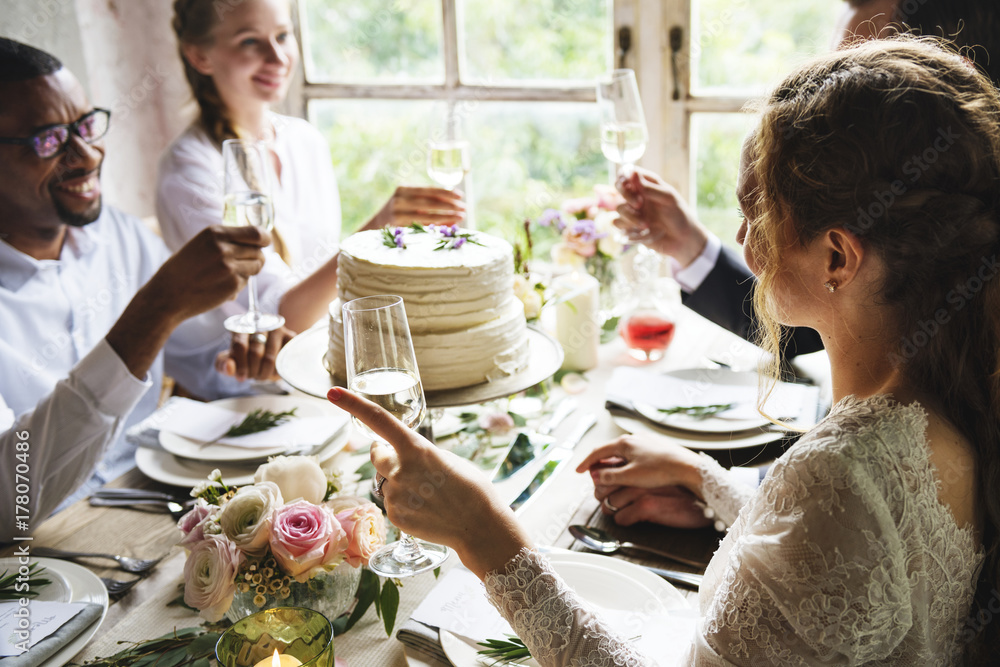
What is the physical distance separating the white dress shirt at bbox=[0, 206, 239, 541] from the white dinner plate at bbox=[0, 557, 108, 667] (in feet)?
0.51

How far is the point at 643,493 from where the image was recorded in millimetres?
1158

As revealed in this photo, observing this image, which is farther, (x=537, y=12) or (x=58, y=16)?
(x=537, y=12)

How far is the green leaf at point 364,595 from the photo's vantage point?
0.97 metres

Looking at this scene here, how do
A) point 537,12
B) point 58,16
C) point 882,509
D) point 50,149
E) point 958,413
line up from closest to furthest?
1. point 882,509
2. point 958,413
3. point 50,149
4. point 58,16
5. point 537,12

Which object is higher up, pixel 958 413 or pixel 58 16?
pixel 58 16

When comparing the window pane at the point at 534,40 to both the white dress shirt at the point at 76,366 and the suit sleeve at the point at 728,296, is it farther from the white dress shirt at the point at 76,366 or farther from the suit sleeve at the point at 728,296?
the white dress shirt at the point at 76,366

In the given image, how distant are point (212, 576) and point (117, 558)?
322 mm

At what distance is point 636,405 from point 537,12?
70.9 inches

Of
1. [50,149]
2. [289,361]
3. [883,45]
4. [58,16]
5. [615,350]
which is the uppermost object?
[58,16]

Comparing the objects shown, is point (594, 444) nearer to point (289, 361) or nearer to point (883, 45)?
point (289, 361)

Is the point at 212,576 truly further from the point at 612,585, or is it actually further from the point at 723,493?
the point at 723,493

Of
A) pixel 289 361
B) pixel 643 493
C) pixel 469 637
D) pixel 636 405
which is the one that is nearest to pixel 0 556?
pixel 289 361

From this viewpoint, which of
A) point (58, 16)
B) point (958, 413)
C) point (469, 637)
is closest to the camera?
point (958, 413)

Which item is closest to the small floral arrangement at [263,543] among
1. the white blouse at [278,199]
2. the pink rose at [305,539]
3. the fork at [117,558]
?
the pink rose at [305,539]
